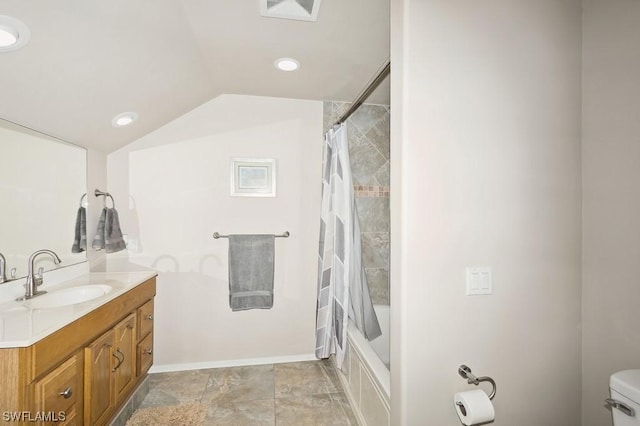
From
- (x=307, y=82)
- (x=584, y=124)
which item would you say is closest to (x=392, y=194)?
(x=584, y=124)

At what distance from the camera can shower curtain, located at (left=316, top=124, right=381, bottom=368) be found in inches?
81.7

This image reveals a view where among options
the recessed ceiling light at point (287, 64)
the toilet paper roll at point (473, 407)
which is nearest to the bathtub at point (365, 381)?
the toilet paper roll at point (473, 407)

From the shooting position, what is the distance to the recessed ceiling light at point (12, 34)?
113cm

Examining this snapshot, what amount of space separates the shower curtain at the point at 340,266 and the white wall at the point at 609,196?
4.11 feet

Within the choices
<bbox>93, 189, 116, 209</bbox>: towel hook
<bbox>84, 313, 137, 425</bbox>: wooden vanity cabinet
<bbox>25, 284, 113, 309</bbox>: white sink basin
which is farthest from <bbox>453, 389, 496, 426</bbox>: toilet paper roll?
<bbox>93, 189, 116, 209</bbox>: towel hook

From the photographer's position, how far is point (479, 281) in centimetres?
115

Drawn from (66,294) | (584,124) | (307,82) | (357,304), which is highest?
(307,82)

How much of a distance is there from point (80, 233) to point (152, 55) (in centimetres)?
139

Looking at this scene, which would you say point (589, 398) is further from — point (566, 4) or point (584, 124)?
point (566, 4)

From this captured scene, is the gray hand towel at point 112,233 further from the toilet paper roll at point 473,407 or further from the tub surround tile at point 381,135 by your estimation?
the toilet paper roll at point 473,407

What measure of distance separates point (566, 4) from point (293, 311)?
8.77ft

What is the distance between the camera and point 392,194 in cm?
119

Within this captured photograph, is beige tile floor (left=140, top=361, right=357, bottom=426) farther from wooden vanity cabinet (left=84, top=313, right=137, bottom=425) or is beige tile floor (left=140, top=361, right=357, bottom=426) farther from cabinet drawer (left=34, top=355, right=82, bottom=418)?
cabinet drawer (left=34, top=355, right=82, bottom=418)
